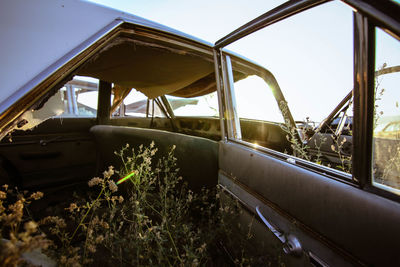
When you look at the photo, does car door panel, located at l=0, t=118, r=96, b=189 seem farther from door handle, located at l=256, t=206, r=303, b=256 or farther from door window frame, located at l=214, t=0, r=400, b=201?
door window frame, located at l=214, t=0, r=400, b=201

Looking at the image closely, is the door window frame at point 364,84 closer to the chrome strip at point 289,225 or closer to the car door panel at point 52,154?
the chrome strip at point 289,225

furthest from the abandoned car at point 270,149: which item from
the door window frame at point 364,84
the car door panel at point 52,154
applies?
the car door panel at point 52,154

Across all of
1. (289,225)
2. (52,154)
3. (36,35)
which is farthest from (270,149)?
(52,154)

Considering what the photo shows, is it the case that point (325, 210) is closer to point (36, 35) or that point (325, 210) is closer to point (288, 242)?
point (288, 242)

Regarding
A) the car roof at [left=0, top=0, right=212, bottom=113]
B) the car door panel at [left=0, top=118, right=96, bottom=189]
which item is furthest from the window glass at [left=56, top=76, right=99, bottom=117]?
the car roof at [left=0, top=0, right=212, bottom=113]

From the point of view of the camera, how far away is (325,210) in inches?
31.1

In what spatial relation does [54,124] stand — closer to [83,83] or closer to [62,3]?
[83,83]

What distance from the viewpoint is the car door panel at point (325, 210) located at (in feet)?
2.04

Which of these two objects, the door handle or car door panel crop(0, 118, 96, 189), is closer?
the door handle

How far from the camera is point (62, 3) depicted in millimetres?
982

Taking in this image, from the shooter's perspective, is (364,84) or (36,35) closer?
(364,84)

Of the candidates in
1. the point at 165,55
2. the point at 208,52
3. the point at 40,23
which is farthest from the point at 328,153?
the point at 40,23

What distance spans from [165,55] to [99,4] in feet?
3.77

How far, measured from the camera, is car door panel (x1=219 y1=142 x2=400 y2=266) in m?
0.62
